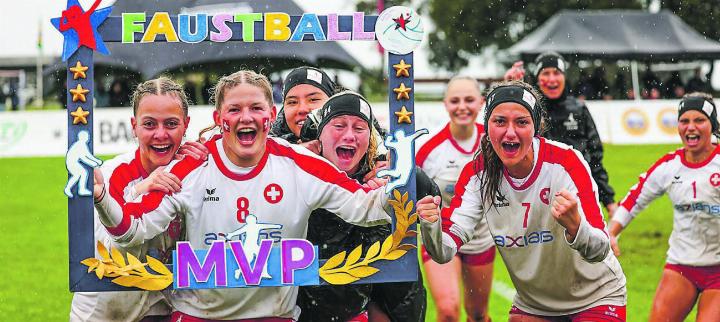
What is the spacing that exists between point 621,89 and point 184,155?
2875 centimetres

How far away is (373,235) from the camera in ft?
17.5

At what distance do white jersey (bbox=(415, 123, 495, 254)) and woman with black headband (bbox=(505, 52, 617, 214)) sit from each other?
0.63 meters

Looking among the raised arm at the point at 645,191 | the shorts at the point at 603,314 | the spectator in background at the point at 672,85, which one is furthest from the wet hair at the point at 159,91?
the spectator in background at the point at 672,85

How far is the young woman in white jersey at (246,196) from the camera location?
15.8 feet

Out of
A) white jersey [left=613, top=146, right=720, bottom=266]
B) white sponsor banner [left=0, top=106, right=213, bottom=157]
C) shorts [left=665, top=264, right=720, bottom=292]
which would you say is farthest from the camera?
white sponsor banner [left=0, top=106, right=213, bottom=157]

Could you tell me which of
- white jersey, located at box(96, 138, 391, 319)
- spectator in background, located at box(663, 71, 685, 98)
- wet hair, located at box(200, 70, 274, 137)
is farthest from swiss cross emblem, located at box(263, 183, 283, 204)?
spectator in background, located at box(663, 71, 685, 98)

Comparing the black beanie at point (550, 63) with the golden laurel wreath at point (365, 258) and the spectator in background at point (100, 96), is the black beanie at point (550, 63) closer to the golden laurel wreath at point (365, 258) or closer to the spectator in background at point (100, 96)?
the golden laurel wreath at point (365, 258)

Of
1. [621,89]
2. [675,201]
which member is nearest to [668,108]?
[621,89]

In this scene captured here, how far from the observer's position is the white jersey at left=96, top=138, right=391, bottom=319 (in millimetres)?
4828

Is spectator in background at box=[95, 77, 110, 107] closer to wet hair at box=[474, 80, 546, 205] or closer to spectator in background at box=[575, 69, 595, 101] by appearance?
wet hair at box=[474, 80, 546, 205]

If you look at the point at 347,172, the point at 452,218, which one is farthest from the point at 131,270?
the point at 452,218

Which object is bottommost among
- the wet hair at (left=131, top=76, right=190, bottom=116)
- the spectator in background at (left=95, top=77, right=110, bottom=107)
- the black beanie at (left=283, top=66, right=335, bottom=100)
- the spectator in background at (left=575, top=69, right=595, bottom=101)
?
the wet hair at (left=131, top=76, right=190, bottom=116)

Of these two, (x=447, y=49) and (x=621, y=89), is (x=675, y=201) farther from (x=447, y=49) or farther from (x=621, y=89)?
(x=447, y=49)

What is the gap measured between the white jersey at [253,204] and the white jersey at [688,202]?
3.04 metres
